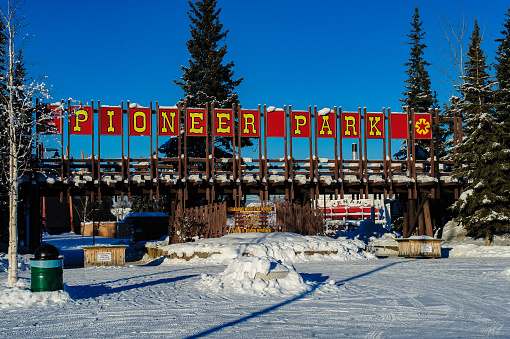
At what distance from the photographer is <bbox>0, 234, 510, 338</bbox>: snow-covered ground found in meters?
7.59

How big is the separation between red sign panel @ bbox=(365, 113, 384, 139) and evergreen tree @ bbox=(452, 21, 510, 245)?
4.03 m

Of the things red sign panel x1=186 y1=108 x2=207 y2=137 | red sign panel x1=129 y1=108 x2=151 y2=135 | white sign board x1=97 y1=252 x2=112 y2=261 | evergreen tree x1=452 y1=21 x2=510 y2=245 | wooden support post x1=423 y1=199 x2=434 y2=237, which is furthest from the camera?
wooden support post x1=423 y1=199 x2=434 y2=237

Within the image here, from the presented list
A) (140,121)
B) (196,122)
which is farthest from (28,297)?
(196,122)

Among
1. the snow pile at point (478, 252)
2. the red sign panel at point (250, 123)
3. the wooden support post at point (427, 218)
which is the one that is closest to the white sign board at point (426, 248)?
the snow pile at point (478, 252)

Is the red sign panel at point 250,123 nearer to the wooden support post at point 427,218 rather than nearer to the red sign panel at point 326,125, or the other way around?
the red sign panel at point 326,125

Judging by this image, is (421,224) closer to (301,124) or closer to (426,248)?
(426,248)

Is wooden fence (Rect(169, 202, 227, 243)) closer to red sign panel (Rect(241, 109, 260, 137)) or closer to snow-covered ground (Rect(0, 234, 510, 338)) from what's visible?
red sign panel (Rect(241, 109, 260, 137))

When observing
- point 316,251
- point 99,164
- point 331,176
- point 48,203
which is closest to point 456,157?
point 331,176

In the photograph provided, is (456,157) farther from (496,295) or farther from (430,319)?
(430,319)

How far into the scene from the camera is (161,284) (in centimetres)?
1276

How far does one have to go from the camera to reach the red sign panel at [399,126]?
2862 centimetres

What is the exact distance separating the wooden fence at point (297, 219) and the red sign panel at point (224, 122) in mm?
5482

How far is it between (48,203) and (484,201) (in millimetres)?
48676

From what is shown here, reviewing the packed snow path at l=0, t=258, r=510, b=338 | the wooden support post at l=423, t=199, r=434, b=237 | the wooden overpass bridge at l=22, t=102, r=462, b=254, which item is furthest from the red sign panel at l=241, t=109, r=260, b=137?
the packed snow path at l=0, t=258, r=510, b=338
